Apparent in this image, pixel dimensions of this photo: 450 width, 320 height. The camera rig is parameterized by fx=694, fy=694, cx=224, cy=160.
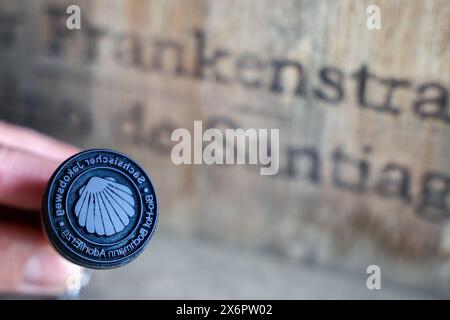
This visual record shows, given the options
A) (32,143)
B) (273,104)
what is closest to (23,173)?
(32,143)

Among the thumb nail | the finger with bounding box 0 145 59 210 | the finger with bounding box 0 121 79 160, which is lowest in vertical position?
the thumb nail

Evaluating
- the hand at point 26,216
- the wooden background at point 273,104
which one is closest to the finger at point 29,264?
the hand at point 26,216

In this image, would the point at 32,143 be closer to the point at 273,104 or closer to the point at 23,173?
the point at 23,173

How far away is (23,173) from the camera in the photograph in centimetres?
52

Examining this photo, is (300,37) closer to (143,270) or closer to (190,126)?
(190,126)

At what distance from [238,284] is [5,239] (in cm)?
23

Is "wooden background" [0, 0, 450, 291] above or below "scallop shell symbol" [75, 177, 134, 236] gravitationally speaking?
above

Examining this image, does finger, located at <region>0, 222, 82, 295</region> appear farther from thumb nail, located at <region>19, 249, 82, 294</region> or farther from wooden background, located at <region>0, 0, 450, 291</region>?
wooden background, located at <region>0, 0, 450, 291</region>

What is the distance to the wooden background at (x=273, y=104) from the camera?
1.85ft

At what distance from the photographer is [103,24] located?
1.99 ft

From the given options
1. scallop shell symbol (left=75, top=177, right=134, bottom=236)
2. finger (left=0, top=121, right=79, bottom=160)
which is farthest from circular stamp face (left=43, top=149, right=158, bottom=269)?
finger (left=0, top=121, right=79, bottom=160)

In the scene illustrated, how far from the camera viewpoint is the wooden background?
56 cm

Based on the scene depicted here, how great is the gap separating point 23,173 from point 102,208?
11 cm
